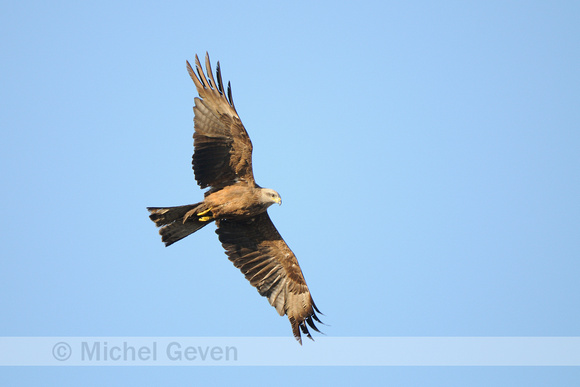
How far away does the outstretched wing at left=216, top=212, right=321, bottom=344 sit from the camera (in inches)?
489

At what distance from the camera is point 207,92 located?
11.5 meters

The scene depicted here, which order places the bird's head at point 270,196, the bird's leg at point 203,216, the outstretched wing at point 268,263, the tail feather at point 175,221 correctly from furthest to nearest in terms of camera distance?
the outstretched wing at point 268,263 < the bird's leg at point 203,216 < the tail feather at point 175,221 < the bird's head at point 270,196

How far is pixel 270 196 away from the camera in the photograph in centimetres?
1140

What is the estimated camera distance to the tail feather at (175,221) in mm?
11445

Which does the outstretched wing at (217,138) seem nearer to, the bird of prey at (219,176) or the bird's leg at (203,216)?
the bird of prey at (219,176)

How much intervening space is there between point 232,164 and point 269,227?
1.51 metres

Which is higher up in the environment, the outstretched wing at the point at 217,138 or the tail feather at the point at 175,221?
the outstretched wing at the point at 217,138

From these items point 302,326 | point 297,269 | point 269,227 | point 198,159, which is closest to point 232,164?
point 198,159

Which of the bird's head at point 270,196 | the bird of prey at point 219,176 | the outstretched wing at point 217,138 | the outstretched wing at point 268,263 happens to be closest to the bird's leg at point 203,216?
the bird of prey at point 219,176

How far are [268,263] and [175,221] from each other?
1949mm

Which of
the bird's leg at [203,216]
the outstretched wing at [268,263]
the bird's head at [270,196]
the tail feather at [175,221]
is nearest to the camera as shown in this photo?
the bird's head at [270,196]

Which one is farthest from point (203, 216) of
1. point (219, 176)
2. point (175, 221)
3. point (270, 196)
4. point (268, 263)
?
point (268, 263)

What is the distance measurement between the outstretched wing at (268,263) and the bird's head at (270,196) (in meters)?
0.93

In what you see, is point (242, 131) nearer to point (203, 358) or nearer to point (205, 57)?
point (205, 57)
